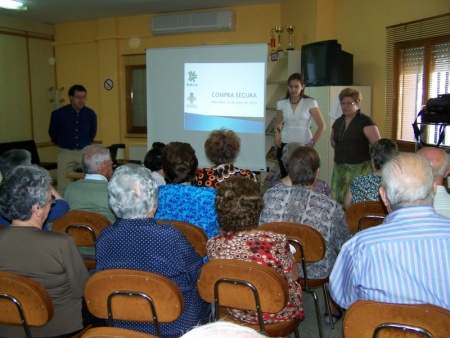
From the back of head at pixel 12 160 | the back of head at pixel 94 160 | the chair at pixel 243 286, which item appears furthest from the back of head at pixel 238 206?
the back of head at pixel 12 160

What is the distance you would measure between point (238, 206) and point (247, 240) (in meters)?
0.16

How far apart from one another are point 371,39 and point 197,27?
3211 millimetres

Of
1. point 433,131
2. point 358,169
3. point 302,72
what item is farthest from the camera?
point 302,72

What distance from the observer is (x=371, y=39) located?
19.6 feet

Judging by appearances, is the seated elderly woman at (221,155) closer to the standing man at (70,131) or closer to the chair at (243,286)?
the chair at (243,286)

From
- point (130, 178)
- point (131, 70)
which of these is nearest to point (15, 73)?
point (131, 70)

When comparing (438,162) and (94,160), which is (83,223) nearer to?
(94,160)

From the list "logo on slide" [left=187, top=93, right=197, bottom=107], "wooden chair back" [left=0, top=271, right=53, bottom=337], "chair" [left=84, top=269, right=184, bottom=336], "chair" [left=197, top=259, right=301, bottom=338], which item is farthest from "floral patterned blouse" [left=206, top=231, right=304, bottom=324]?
"logo on slide" [left=187, top=93, right=197, bottom=107]

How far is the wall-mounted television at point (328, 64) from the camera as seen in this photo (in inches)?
235

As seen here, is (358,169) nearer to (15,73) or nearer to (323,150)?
(323,150)

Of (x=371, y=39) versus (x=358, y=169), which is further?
(x=371, y=39)

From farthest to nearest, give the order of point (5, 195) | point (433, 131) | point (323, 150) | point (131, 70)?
point (131, 70) → point (323, 150) → point (433, 131) → point (5, 195)

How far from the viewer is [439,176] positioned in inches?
108

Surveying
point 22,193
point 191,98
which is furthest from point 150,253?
point 191,98
